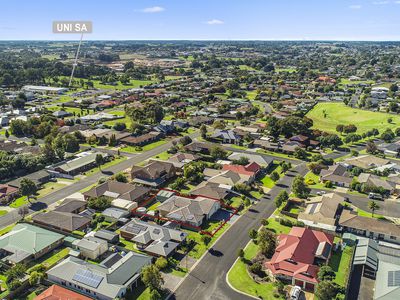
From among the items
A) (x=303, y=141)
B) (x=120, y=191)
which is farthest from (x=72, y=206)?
(x=303, y=141)

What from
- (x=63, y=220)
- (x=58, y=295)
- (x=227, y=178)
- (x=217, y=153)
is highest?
(x=217, y=153)

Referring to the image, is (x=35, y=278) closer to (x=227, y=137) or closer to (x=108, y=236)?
(x=108, y=236)

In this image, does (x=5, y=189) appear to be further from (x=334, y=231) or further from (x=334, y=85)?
(x=334, y=85)

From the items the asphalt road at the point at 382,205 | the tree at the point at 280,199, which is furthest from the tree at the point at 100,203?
the asphalt road at the point at 382,205

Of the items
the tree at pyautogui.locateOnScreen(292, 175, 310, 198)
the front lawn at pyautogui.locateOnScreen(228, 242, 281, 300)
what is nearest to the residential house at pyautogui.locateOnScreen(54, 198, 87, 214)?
the front lawn at pyautogui.locateOnScreen(228, 242, 281, 300)

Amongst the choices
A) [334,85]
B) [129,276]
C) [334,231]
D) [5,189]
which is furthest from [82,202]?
[334,85]

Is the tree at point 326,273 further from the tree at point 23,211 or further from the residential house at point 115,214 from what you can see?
the tree at point 23,211
